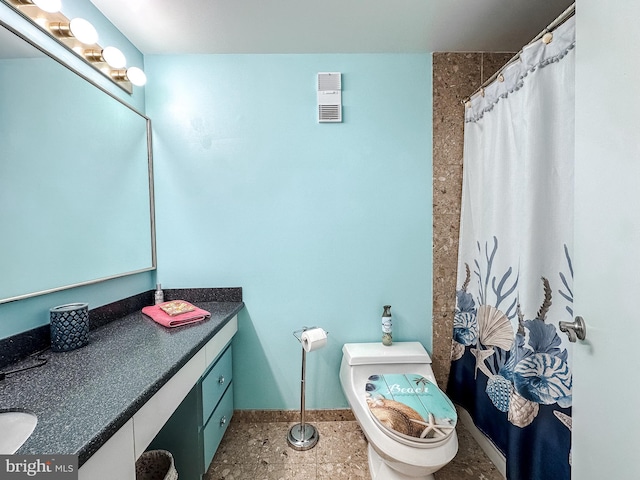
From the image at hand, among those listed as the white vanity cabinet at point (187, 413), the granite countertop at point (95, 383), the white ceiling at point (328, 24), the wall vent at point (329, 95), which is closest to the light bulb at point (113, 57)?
the white ceiling at point (328, 24)

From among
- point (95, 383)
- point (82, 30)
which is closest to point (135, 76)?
point (82, 30)

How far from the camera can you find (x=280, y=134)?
1.62 meters

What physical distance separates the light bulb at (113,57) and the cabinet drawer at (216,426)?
1.73 metres

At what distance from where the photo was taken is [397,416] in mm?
1128

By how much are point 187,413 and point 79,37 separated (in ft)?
5.30

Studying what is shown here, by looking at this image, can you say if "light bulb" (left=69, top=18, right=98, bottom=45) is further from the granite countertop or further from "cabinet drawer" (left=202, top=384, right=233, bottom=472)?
"cabinet drawer" (left=202, top=384, right=233, bottom=472)

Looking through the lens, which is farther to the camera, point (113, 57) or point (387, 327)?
point (387, 327)

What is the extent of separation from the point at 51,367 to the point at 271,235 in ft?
3.48

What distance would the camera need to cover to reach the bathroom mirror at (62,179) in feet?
3.03

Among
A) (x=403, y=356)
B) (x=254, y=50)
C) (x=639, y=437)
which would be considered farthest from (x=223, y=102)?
(x=639, y=437)

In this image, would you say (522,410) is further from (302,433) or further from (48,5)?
(48,5)

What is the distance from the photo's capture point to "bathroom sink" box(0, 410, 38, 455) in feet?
2.21

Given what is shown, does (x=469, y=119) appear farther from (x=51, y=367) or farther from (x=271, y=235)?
(x=51, y=367)

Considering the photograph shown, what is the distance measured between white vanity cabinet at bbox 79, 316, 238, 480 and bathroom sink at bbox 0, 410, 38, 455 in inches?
8.7
